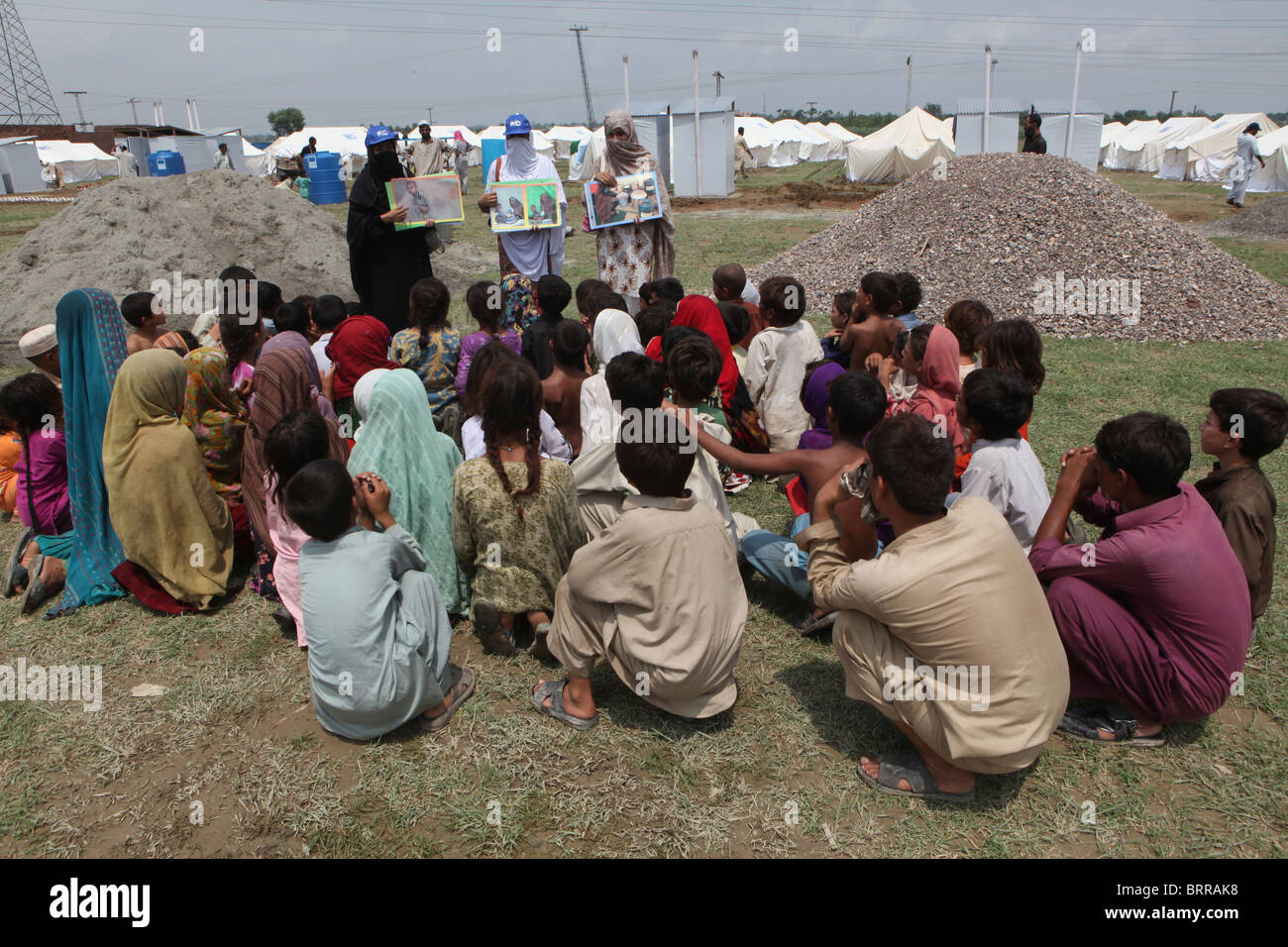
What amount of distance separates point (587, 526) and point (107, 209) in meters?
12.1

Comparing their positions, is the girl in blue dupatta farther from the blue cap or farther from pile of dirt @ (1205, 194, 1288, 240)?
pile of dirt @ (1205, 194, 1288, 240)

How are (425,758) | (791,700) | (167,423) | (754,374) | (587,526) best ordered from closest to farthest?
(425,758) → (791,700) → (587,526) → (167,423) → (754,374)

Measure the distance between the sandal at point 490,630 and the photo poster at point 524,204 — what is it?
484 cm

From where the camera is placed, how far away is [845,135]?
4959cm

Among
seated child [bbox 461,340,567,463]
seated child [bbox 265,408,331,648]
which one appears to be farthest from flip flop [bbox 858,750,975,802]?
seated child [bbox 265,408,331,648]

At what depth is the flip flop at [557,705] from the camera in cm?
335

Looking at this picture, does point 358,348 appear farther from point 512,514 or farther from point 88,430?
point 512,514

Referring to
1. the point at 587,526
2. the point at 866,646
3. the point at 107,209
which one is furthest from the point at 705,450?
the point at 107,209

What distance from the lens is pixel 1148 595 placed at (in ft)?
9.62

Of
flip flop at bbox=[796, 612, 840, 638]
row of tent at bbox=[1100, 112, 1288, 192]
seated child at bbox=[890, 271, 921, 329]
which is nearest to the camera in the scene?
flip flop at bbox=[796, 612, 840, 638]

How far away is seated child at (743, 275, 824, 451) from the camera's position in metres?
5.68

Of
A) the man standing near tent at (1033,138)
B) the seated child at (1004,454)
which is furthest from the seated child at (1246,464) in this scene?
the man standing near tent at (1033,138)

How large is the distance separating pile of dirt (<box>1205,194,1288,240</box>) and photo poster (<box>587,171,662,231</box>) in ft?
52.8
